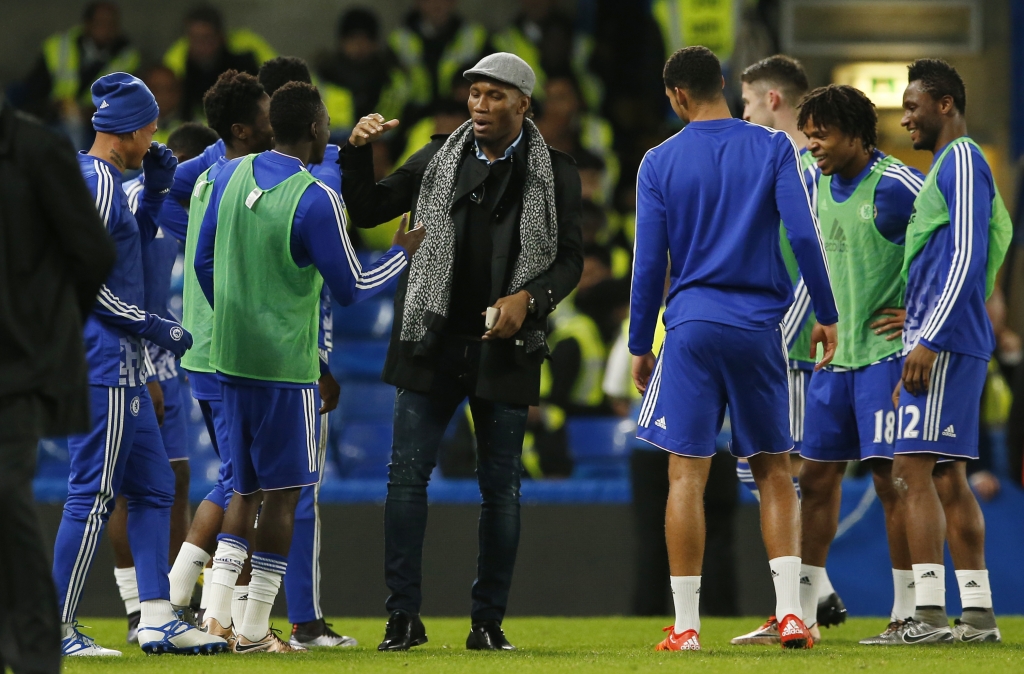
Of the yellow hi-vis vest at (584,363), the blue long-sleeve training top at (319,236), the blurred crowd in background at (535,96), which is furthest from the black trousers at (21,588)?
the yellow hi-vis vest at (584,363)

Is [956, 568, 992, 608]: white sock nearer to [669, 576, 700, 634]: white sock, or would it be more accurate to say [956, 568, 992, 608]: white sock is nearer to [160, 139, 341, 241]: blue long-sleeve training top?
[669, 576, 700, 634]: white sock

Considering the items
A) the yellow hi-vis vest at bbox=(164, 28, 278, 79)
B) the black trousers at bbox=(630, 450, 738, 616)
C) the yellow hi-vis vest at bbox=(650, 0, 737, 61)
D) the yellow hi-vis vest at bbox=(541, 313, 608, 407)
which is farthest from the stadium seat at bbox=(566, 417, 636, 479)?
the yellow hi-vis vest at bbox=(164, 28, 278, 79)

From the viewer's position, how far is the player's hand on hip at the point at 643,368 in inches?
208

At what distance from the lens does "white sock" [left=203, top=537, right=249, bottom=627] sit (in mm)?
→ 5219

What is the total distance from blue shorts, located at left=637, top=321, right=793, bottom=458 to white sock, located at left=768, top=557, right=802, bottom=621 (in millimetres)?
397

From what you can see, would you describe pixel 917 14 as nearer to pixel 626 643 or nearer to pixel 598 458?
pixel 598 458

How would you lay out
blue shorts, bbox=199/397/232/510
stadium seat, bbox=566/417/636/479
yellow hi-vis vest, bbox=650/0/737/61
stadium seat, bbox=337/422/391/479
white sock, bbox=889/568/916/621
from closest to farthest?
blue shorts, bbox=199/397/232/510
white sock, bbox=889/568/916/621
stadium seat, bbox=566/417/636/479
stadium seat, bbox=337/422/391/479
yellow hi-vis vest, bbox=650/0/737/61

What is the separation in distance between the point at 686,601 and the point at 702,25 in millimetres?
7225

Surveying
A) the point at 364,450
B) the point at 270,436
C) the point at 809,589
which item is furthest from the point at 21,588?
the point at 364,450

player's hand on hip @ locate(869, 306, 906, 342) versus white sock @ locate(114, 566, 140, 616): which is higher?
player's hand on hip @ locate(869, 306, 906, 342)

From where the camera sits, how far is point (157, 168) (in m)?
5.47

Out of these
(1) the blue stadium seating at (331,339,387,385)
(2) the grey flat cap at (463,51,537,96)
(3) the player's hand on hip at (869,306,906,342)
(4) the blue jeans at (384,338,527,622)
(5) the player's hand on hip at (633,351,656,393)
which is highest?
(2) the grey flat cap at (463,51,537,96)

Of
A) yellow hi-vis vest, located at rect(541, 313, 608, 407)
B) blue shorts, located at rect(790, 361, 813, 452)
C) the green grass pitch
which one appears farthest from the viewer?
yellow hi-vis vest, located at rect(541, 313, 608, 407)

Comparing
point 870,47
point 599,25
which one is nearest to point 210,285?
point 599,25
